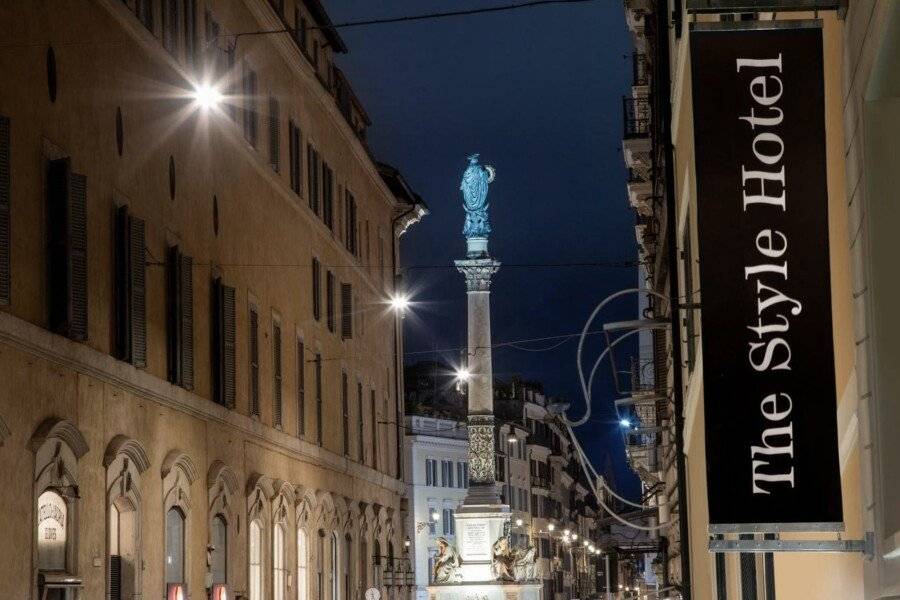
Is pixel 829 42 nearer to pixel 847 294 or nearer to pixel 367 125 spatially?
pixel 847 294

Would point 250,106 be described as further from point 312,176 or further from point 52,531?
point 52,531

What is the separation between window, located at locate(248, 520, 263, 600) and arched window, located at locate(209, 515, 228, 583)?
243 cm

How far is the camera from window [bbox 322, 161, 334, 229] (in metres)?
43.6

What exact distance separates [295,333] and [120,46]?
14561 mm

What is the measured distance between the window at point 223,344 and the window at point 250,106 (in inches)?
178

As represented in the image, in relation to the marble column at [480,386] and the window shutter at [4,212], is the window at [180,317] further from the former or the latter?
the marble column at [480,386]

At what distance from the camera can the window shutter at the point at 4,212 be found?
1931 cm

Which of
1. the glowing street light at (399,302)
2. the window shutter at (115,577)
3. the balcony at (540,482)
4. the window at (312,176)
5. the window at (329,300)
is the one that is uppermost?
the window at (312,176)

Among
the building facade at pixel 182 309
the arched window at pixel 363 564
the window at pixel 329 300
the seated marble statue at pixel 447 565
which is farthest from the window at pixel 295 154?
the seated marble statue at pixel 447 565

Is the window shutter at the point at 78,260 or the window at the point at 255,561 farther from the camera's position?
the window at the point at 255,561

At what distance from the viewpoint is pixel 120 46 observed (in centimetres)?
2523

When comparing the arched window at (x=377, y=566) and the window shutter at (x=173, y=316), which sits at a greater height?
the window shutter at (x=173, y=316)

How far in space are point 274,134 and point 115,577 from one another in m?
15.5

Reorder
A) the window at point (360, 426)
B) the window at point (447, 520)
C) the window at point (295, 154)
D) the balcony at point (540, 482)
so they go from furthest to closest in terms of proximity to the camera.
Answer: the balcony at point (540, 482)
the window at point (447, 520)
the window at point (360, 426)
the window at point (295, 154)
